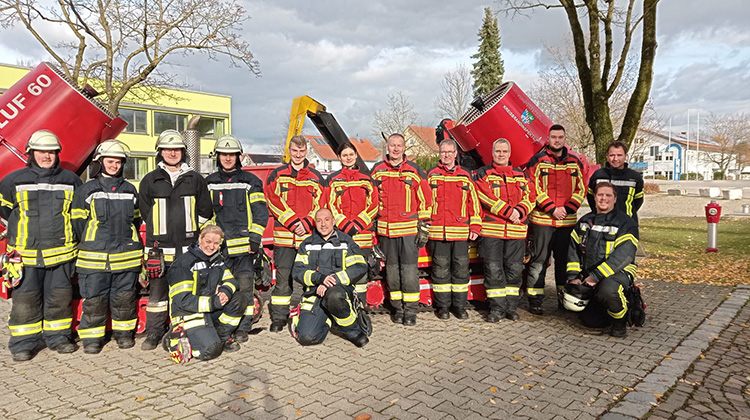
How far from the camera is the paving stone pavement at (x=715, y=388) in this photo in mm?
3275

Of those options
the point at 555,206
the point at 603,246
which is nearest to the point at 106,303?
the point at 555,206

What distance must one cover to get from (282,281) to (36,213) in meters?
2.31

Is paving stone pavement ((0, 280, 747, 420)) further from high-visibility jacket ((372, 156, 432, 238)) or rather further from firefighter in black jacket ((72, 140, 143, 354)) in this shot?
high-visibility jacket ((372, 156, 432, 238))

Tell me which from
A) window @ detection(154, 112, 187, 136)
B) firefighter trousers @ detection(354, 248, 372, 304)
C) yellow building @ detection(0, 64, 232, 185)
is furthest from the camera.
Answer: window @ detection(154, 112, 187, 136)

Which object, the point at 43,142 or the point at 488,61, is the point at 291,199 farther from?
the point at 488,61

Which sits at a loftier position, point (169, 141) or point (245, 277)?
point (169, 141)

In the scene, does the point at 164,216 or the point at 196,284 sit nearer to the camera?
the point at 196,284

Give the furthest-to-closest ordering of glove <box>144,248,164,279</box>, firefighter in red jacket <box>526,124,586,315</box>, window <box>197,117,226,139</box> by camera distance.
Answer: window <box>197,117,226,139</box> < firefighter in red jacket <box>526,124,586,315</box> < glove <box>144,248,164,279</box>

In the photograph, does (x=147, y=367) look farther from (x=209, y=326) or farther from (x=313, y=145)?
(x=313, y=145)

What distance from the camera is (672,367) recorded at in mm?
4004

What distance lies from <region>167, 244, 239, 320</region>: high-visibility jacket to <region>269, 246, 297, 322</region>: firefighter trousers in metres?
0.66

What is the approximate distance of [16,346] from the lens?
4395 mm

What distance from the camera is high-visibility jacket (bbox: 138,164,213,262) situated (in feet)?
15.0

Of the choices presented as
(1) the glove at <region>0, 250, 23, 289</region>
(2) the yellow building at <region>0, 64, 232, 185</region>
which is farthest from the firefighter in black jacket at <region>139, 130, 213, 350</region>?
(2) the yellow building at <region>0, 64, 232, 185</region>
